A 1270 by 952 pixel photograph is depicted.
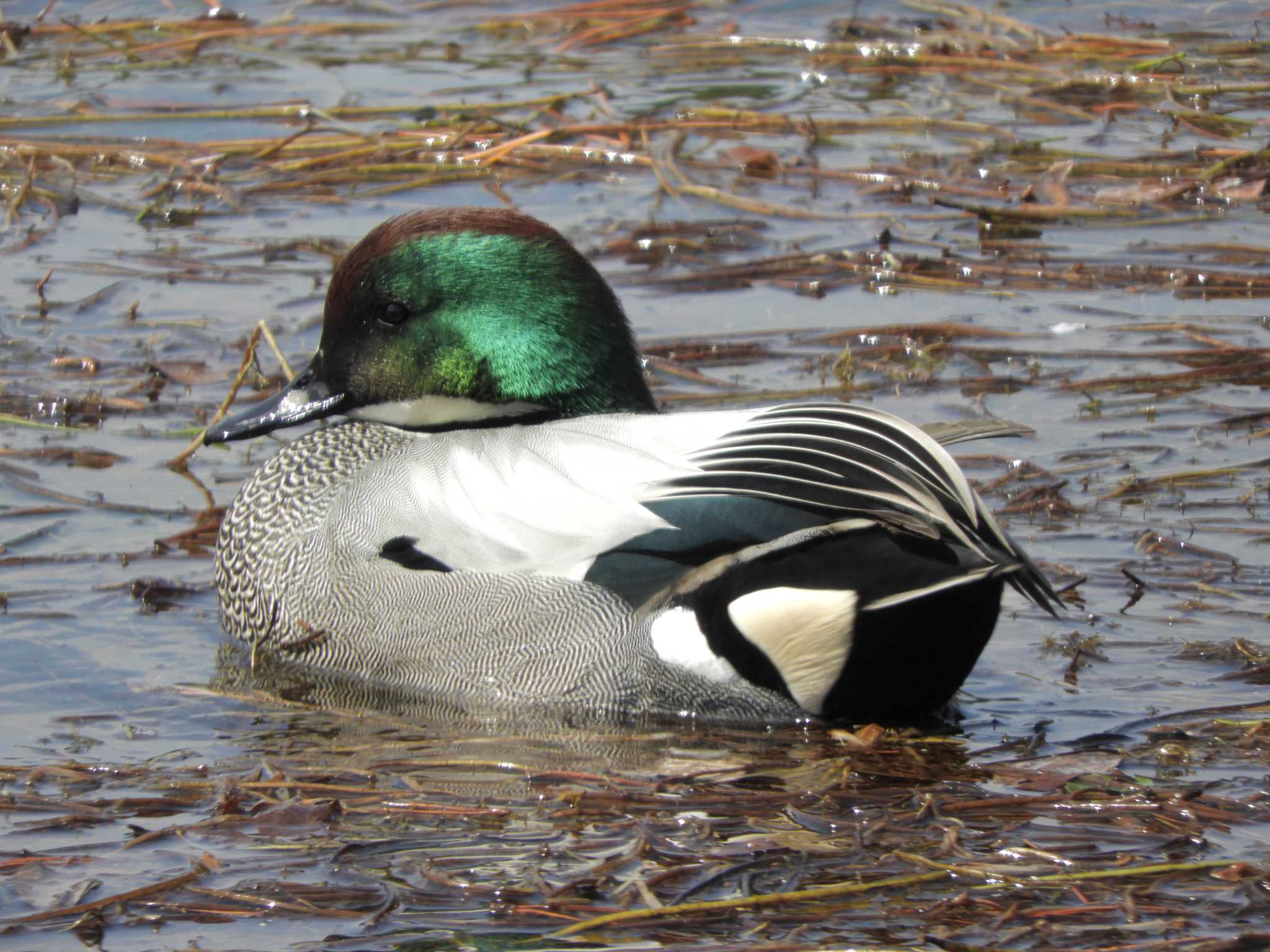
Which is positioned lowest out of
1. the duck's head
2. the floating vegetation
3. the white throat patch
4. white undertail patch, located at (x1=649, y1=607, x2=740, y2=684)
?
the floating vegetation

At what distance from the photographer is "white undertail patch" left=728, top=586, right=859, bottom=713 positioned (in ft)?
12.7

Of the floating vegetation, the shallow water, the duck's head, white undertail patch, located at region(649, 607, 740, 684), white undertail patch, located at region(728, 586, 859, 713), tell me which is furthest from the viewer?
the duck's head

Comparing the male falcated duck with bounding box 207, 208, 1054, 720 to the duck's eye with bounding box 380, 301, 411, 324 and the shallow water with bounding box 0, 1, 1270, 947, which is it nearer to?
the duck's eye with bounding box 380, 301, 411, 324

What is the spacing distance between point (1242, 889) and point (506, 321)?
84.1 inches

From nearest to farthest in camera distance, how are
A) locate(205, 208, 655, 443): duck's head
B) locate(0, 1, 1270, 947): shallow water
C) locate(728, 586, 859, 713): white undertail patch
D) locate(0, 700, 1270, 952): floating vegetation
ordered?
locate(0, 700, 1270, 952): floating vegetation
locate(728, 586, 859, 713): white undertail patch
locate(0, 1, 1270, 947): shallow water
locate(205, 208, 655, 443): duck's head

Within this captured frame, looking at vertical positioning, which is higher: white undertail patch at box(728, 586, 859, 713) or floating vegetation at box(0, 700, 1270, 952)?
white undertail patch at box(728, 586, 859, 713)

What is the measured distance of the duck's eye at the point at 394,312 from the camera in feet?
15.4

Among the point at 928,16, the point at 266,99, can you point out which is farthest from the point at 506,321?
the point at 928,16

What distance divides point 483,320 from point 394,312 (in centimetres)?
22

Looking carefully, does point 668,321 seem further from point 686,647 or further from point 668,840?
point 668,840

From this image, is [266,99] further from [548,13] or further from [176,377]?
[176,377]

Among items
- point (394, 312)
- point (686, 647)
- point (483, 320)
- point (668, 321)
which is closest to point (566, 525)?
point (686, 647)

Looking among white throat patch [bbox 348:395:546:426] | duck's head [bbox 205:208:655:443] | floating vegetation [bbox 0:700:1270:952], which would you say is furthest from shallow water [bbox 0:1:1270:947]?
duck's head [bbox 205:208:655:443]

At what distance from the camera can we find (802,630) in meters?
3.93
